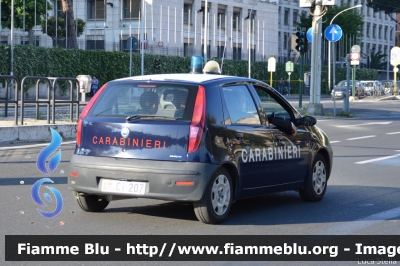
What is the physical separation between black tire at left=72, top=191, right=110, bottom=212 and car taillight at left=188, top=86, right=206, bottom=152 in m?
1.47

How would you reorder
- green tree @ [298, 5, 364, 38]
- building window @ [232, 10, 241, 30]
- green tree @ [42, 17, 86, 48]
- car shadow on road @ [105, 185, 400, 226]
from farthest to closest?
1. green tree @ [298, 5, 364, 38]
2. building window @ [232, 10, 241, 30]
3. green tree @ [42, 17, 86, 48]
4. car shadow on road @ [105, 185, 400, 226]

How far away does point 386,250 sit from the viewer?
691cm

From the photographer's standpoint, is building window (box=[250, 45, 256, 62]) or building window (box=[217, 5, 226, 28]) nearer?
building window (box=[250, 45, 256, 62])

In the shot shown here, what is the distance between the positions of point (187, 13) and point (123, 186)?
62338 mm

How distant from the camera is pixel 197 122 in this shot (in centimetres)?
782

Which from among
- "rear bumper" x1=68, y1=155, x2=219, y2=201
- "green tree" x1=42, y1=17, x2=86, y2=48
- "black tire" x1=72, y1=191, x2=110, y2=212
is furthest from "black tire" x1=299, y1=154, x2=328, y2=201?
"green tree" x1=42, y1=17, x2=86, y2=48

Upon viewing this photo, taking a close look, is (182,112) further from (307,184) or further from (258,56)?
(258,56)

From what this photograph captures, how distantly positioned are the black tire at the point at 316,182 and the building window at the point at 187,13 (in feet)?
195

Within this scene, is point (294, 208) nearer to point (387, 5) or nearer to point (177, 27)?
point (177, 27)

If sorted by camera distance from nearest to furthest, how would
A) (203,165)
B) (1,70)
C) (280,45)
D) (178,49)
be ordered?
(203,165) → (1,70) → (178,49) → (280,45)

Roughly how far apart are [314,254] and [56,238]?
7.53 feet

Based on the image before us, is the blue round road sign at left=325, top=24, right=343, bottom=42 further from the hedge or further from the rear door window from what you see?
the rear door window

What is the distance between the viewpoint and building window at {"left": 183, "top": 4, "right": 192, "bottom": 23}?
6881 cm

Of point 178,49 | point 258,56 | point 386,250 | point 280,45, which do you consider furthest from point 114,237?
point 280,45
